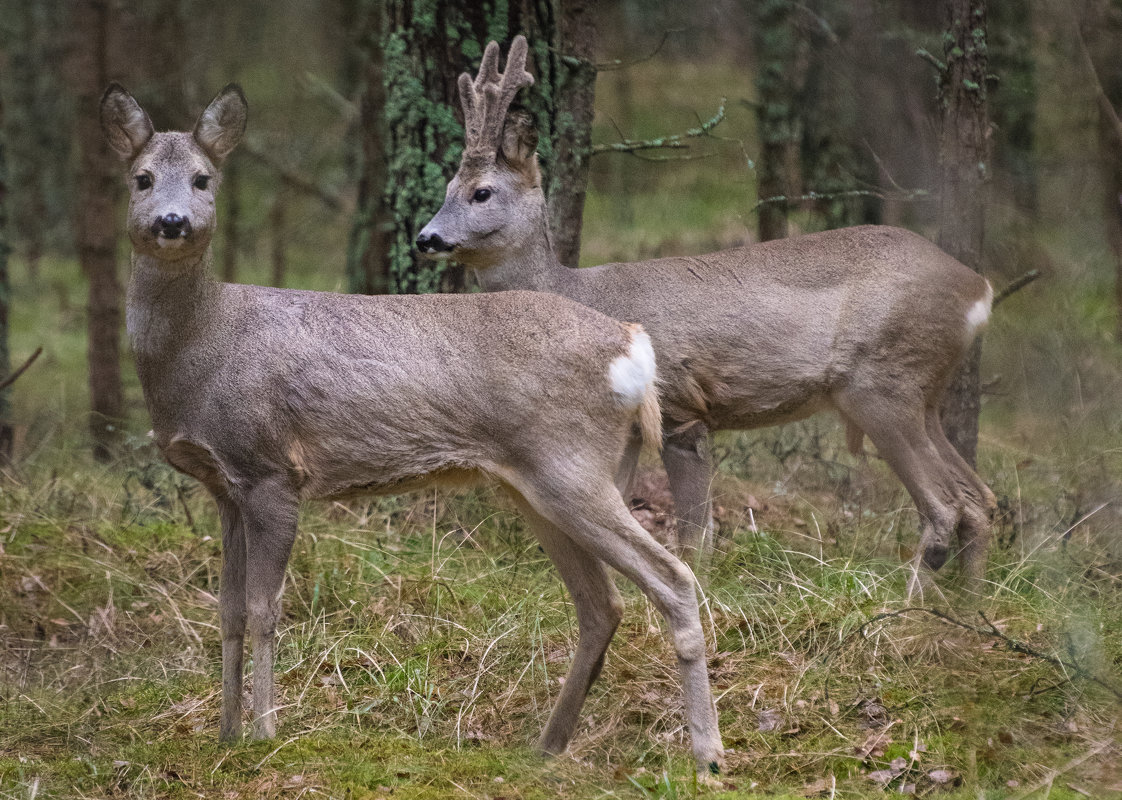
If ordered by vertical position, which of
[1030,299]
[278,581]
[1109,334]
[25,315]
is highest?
[1030,299]

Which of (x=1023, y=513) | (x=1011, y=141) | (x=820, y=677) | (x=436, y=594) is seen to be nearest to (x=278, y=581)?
(x=436, y=594)

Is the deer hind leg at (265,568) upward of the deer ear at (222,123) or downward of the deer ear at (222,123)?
downward

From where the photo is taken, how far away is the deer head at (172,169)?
4418 mm

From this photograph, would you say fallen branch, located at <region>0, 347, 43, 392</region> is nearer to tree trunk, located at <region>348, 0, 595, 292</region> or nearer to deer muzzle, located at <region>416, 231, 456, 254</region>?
tree trunk, located at <region>348, 0, 595, 292</region>

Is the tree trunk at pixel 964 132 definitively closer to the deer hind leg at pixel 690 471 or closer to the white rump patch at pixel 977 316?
the white rump patch at pixel 977 316

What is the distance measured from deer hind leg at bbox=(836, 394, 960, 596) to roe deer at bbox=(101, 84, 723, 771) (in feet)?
6.96

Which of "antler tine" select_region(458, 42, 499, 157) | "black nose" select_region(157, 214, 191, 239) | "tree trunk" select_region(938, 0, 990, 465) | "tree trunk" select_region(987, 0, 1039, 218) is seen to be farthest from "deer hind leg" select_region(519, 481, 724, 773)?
"tree trunk" select_region(987, 0, 1039, 218)

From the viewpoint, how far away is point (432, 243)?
6305 mm

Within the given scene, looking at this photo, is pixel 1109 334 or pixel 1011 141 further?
pixel 1011 141

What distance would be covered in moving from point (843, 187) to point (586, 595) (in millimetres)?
5548

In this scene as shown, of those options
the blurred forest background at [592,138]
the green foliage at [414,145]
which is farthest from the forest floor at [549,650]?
the green foliage at [414,145]

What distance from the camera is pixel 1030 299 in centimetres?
476

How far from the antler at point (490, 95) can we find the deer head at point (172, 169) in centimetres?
191

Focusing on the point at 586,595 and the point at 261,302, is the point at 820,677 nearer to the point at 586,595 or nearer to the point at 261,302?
the point at 586,595
